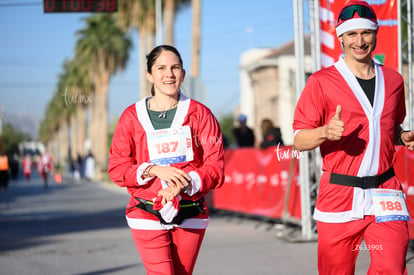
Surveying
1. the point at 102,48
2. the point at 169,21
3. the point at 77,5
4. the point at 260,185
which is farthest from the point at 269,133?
the point at 102,48

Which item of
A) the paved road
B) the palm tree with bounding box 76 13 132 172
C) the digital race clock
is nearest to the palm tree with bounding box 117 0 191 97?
the palm tree with bounding box 76 13 132 172

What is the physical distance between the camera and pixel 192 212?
4230mm

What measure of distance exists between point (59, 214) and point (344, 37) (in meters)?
14.0

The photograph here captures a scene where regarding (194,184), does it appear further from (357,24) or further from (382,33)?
(382,33)

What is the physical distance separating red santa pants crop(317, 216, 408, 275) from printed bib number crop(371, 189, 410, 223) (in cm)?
3

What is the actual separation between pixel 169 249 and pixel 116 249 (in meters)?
6.14

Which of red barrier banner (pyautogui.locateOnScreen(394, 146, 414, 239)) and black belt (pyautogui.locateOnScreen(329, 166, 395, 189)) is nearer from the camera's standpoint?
black belt (pyautogui.locateOnScreen(329, 166, 395, 189))

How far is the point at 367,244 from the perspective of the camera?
4051 mm

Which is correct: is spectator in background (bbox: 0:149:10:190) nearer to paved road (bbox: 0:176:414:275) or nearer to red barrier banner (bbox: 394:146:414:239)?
paved road (bbox: 0:176:414:275)

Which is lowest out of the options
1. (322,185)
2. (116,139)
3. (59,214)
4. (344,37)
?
(59,214)

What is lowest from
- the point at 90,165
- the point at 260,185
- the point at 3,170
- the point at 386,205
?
the point at 90,165

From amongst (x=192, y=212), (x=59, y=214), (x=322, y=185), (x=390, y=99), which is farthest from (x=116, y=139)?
(x=59, y=214)

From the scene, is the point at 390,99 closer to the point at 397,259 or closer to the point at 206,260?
the point at 397,259

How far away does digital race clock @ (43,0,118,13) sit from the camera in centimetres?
1479
